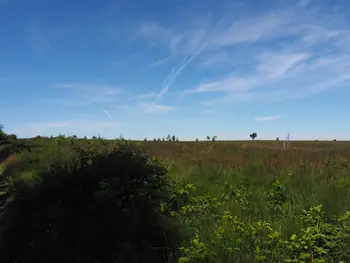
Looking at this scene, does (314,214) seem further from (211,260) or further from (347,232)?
(211,260)

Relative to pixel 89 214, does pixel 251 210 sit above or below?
below

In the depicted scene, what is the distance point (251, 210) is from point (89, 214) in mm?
4150

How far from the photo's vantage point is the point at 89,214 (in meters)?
3.13

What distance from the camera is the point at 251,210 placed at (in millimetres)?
6625

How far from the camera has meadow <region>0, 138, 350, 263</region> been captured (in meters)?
4.13

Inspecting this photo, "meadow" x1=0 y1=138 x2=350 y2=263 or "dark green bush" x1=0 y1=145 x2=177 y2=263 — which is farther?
"meadow" x1=0 y1=138 x2=350 y2=263

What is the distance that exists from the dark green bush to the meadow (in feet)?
0.42

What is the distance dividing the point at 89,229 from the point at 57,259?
362 mm

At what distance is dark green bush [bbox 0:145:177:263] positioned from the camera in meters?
3.05

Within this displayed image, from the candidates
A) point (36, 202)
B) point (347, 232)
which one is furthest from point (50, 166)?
point (347, 232)

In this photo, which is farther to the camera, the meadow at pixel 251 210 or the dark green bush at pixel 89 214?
the meadow at pixel 251 210

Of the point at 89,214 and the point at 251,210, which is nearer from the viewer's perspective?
the point at 89,214

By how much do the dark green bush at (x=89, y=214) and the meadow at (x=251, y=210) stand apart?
128mm

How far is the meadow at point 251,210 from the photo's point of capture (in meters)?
4.13
